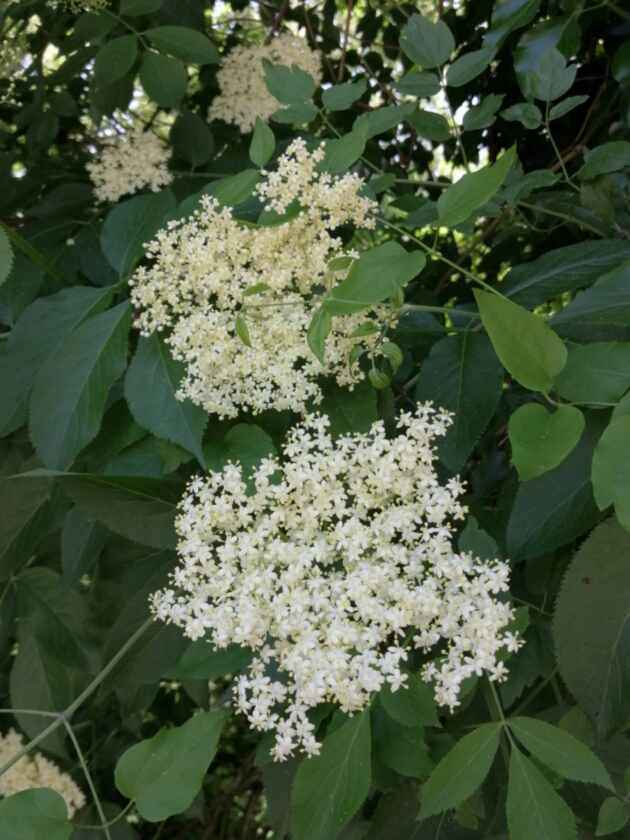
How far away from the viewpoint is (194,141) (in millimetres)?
2014

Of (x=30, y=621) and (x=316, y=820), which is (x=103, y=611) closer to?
(x=30, y=621)

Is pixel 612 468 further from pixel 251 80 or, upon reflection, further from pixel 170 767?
pixel 251 80

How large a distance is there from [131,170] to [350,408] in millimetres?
889

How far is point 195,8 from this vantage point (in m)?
2.06

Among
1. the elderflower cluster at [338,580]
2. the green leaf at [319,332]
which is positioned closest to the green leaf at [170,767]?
the elderflower cluster at [338,580]

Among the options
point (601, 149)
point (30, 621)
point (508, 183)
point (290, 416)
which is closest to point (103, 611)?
point (30, 621)

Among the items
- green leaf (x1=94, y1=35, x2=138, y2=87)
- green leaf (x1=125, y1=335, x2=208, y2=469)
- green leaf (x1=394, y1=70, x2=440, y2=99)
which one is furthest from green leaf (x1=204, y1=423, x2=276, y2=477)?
green leaf (x1=94, y1=35, x2=138, y2=87)

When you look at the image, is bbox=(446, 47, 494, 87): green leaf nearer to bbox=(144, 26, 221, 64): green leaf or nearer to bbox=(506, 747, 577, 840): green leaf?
bbox=(144, 26, 221, 64): green leaf

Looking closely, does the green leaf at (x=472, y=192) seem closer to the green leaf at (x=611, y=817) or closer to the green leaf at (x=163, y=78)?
the green leaf at (x=611, y=817)

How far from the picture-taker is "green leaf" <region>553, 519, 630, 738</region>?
106 cm

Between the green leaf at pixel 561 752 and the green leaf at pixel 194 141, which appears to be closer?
the green leaf at pixel 561 752

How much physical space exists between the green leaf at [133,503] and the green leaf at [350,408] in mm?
202

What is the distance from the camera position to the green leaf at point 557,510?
112cm

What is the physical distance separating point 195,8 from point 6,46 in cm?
56
